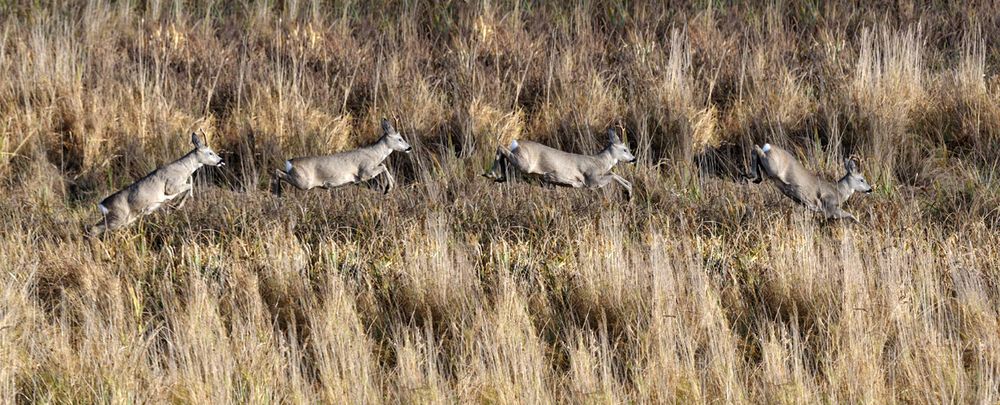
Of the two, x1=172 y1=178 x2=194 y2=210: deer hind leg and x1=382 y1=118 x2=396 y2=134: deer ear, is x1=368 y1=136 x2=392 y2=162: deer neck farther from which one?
x1=172 y1=178 x2=194 y2=210: deer hind leg

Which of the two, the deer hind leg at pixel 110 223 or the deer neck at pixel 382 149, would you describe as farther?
the deer neck at pixel 382 149

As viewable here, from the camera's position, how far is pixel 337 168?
8.21 m

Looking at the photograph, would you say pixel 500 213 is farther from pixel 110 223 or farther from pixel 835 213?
pixel 110 223

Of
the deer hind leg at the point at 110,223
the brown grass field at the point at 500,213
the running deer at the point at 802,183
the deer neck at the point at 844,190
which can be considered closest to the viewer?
the brown grass field at the point at 500,213

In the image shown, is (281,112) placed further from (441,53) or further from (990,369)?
(990,369)

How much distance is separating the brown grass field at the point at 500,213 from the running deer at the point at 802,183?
160mm

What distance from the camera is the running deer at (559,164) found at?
813 centimetres

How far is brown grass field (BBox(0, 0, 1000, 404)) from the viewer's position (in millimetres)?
6914

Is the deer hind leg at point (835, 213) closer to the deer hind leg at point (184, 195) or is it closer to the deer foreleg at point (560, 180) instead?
the deer foreleg at point (560, 180)

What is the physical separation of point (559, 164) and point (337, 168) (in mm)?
1263

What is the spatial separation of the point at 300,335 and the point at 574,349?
1609mm

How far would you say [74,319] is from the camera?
301 inches

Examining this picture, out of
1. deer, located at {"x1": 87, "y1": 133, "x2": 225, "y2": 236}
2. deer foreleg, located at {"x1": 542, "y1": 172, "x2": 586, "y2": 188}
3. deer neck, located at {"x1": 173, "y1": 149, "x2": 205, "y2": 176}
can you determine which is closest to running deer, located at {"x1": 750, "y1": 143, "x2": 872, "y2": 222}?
deer foreleg, located at {"x1": 542, "y1": 172, "x2": 586, "y2": 188}

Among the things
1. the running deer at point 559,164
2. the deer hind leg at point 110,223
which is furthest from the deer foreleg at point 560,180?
the deer hind leg at point 110,223
